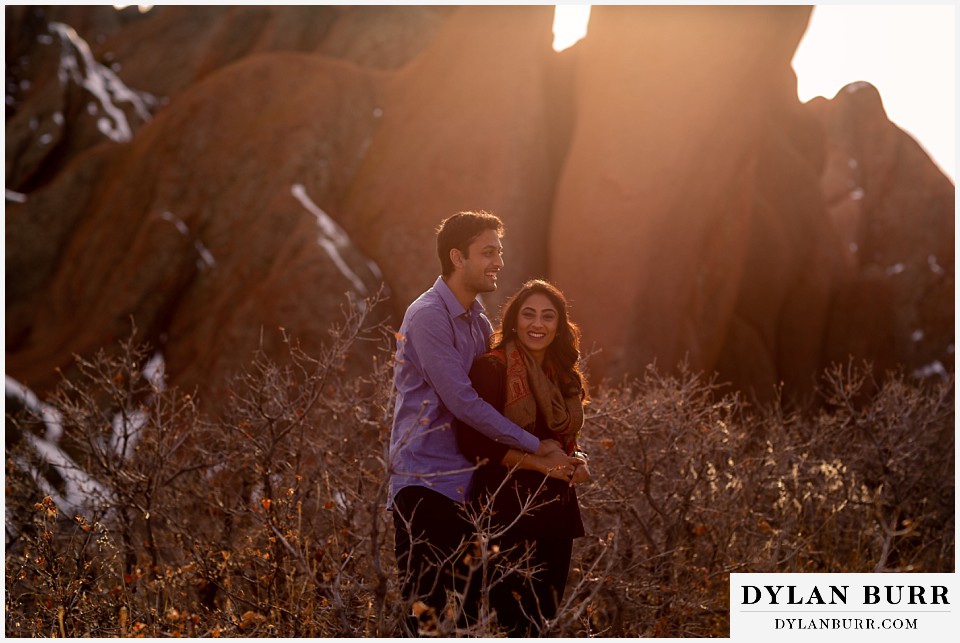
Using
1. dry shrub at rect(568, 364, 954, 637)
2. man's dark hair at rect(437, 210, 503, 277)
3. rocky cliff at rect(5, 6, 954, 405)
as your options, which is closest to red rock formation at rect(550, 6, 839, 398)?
rocky cliff at rect(5, 6, 954, 405)

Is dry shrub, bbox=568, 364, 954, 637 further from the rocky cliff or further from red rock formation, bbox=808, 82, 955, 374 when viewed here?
red rock formation, bbox=808, 82, 955, 374

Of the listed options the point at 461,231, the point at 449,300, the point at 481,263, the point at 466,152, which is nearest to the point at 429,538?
the point at 449,300

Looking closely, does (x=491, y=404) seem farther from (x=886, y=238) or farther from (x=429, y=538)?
(x=886, y=238)

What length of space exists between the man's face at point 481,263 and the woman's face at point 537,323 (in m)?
0.18

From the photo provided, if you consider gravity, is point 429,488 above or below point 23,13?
below

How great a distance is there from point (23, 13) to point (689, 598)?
27.6 meters

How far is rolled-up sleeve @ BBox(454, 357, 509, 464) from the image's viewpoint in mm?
3494

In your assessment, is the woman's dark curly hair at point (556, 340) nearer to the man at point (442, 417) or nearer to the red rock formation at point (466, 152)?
the man at point (442, 417)

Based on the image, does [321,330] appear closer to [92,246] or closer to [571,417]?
[92,246]

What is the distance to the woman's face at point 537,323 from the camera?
12.0 feet

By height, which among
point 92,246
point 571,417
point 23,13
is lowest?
point 571,417

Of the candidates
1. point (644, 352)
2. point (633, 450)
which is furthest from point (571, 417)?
point (644, 352)

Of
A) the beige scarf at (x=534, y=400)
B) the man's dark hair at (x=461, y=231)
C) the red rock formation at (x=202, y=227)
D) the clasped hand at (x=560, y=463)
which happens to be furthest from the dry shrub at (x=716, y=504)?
the red rock formation at (x=202, y=227)

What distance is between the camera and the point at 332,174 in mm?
16406
